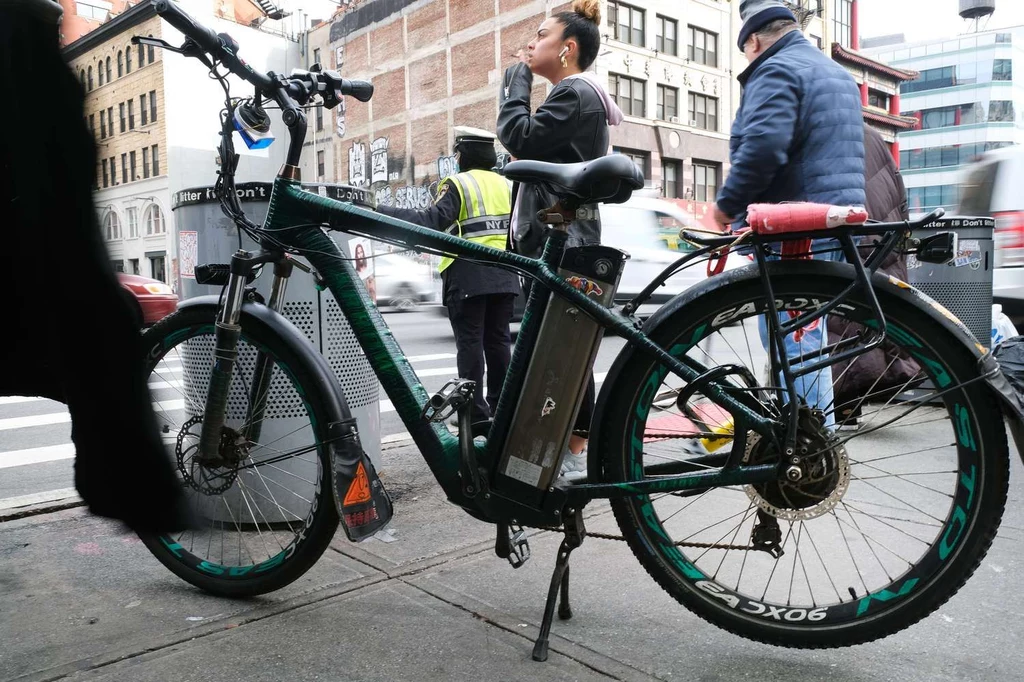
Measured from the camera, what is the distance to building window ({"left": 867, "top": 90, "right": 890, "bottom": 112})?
5109 cm

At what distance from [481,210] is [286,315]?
58.8 inches

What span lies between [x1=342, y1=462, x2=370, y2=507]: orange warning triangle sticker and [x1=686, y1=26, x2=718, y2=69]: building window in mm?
39134

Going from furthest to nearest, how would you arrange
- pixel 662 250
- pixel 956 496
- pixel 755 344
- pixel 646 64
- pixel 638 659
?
1. pixel 646 64
2. pixel 662 250
3. pixel 755 344
4. pixel 638 659
5. pixel 956 496

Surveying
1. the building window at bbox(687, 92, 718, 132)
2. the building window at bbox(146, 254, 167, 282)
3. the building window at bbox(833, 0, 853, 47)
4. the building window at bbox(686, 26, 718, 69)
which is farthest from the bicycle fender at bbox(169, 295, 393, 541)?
the building window at bbox(146, 254, 167, 282)

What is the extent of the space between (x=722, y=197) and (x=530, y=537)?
157 cm

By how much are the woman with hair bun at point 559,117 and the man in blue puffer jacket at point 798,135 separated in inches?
24.8

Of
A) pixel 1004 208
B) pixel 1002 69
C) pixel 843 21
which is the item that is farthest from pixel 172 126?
pixel 1002 69

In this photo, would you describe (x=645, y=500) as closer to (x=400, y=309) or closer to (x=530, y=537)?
(x=530, y=537)

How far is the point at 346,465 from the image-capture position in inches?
102

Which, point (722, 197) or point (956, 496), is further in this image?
point (722, 197)

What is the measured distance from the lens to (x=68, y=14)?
245 centimetres

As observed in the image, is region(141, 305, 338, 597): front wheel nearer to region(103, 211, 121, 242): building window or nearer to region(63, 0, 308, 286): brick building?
region(103, 211, 121, 242): building window

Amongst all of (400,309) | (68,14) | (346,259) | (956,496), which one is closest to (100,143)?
(68,14)

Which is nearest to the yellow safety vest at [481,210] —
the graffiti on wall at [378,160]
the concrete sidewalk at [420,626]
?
the concrete sidewalk at [420,626]
